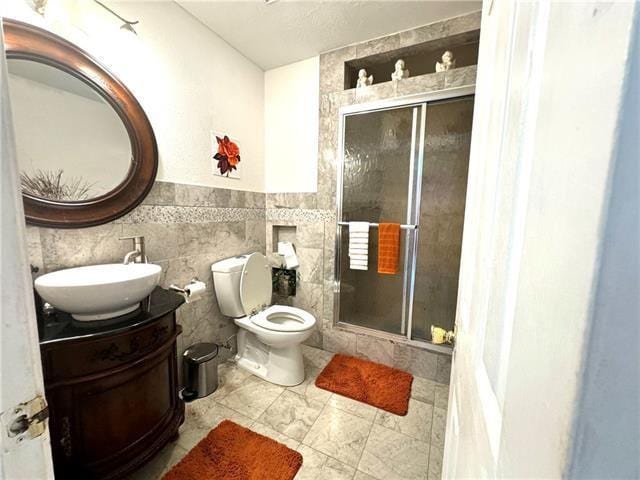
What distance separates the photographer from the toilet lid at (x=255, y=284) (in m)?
1.85

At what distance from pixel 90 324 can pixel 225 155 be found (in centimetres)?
135

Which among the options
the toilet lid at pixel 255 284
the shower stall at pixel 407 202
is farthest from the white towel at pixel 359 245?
the toilet lid at pixel 255 284

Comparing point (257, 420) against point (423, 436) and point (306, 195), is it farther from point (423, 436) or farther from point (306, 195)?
point (306, 195)

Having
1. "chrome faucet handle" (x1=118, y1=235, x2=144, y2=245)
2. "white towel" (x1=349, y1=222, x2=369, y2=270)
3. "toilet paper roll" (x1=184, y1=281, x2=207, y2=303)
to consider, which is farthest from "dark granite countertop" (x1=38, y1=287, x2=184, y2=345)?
"white towel" (x1=349, y1=222, x2=369, y2=270)

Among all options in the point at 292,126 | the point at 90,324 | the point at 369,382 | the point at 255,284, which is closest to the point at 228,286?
the point at 255,284

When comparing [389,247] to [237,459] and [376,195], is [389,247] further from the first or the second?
[237,459]

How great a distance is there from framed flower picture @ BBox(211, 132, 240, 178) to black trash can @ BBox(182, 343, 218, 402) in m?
1.26

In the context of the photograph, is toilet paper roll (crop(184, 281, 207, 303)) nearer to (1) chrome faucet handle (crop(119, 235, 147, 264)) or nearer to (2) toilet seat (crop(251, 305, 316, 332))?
(1) chrome faucet handle (crop(119, 235, 147, 264))

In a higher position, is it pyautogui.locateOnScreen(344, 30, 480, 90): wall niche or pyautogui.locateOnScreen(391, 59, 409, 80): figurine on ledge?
pyautogui.locateOnScreen(344, 30, 480, 90): wall niche

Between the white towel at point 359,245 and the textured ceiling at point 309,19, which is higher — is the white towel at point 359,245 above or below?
below

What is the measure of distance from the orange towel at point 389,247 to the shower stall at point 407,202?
0.27 ft

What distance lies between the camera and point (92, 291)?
0.91 meters

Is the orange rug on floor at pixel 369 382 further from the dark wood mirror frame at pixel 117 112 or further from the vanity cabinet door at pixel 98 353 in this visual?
the dark wood mirror frame at pixel 117 112

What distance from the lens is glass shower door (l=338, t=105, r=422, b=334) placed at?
194 cm
